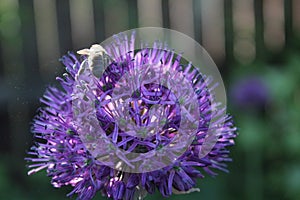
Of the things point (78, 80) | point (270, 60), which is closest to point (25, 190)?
point (270, 60)

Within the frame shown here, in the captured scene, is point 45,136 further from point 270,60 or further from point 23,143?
point 270,60

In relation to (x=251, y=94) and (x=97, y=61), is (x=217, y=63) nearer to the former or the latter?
(x=251, y=94)

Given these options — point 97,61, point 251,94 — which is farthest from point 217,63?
point 97,61

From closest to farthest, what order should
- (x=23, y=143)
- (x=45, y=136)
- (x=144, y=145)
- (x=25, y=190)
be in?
1. (x=144, y=145)
2. (x=45, y=136)
3. (x=25, y=190)
4. (x=23, y=143)

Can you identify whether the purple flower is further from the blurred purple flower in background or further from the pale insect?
the blurred purple flower in background

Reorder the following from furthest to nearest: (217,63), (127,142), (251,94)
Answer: (217,63), (251,94), (127,142)

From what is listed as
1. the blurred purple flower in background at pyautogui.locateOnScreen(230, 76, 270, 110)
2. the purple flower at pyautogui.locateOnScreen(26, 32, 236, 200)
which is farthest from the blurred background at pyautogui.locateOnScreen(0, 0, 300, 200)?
the purple flower at pyautogui.locateOnScreen(26, 32, 236, 200)
